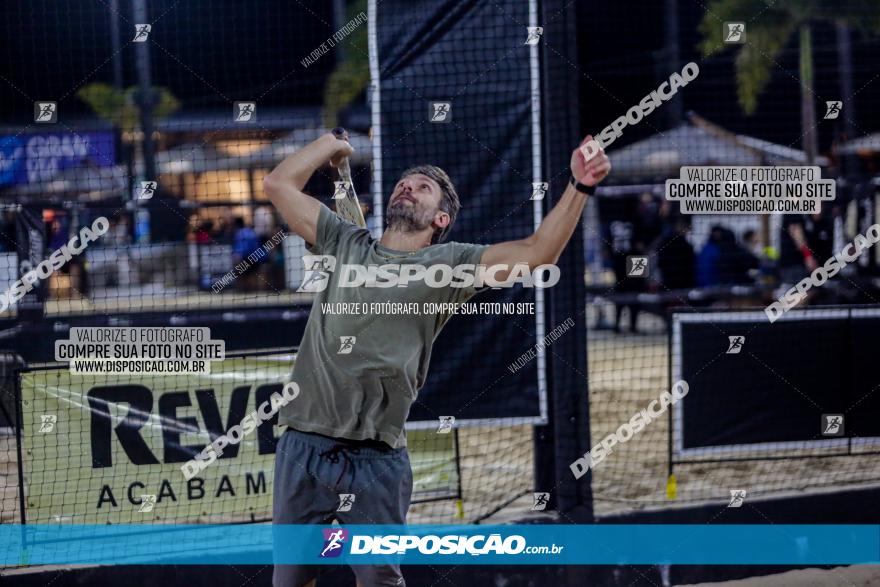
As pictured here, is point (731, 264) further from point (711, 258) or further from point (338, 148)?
point (338, 148)

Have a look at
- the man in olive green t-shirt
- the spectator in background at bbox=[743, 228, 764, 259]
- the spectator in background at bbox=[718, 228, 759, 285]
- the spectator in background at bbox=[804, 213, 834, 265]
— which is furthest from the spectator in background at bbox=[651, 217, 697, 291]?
the man in olive green t-shirt

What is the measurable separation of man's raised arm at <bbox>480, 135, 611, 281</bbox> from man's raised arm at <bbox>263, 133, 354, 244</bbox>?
87 cm

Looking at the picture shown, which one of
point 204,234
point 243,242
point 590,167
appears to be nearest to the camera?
point 590,167

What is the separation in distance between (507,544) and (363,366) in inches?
86.4

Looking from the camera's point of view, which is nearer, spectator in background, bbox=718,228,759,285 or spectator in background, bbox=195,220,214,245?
spectator in background, bbox=195,220,214,245

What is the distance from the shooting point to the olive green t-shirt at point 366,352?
378 centimetres

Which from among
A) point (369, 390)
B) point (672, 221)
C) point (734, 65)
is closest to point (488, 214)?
point (369, 390)

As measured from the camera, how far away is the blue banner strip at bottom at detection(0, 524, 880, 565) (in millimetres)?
5340

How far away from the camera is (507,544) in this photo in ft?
18.2

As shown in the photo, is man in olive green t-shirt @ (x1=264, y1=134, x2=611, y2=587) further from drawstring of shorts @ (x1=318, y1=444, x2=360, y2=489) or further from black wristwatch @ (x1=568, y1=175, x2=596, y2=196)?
black wristwatch @ (x1=568, y1=175, x2=596, y2=196)

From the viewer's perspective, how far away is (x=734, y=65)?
50.4 ft

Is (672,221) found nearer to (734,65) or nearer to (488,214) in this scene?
(734,65)

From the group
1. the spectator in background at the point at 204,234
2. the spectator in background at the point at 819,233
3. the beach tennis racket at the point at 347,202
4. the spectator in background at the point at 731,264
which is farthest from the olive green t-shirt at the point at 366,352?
the spectator in background at the point at 731,264

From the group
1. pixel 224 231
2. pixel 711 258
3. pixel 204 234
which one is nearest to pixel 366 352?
pixel 204 234
